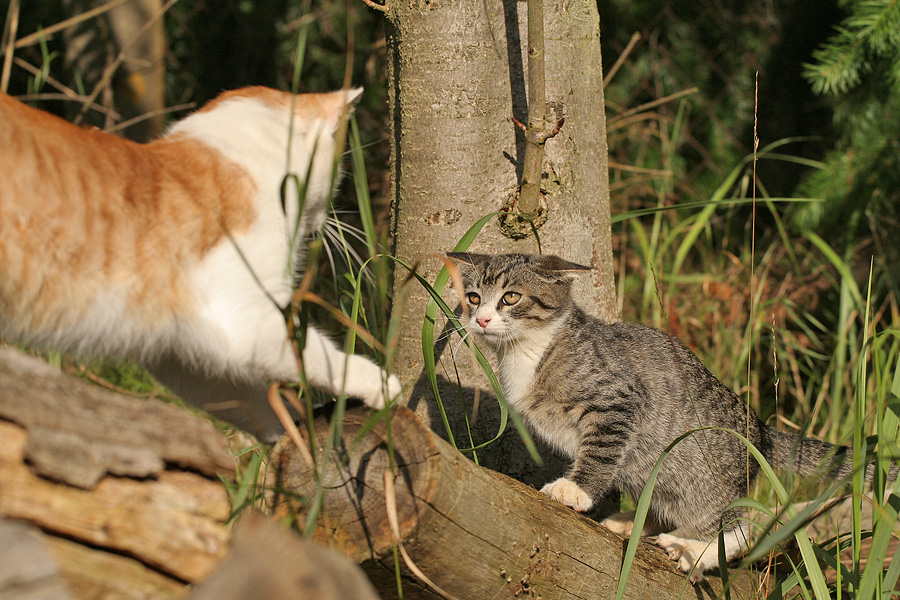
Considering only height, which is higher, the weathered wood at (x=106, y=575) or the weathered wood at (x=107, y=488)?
the weathered wood at (x=107, y=488)

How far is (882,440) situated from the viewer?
57.5 inches

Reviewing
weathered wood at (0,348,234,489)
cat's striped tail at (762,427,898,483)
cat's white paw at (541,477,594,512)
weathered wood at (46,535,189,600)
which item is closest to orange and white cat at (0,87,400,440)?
weathered wood at (0,348,234,489)

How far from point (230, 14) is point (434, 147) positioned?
3.11 metres

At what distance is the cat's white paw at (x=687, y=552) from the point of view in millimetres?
2092

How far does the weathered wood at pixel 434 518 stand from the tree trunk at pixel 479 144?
585 mm

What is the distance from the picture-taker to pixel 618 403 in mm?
2299

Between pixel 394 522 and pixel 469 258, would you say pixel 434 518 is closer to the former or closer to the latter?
pixel 394 522

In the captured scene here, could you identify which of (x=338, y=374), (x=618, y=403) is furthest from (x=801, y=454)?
(x=338, y=374)

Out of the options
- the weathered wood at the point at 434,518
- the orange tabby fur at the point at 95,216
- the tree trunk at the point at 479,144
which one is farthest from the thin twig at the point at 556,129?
the weathered wood at the point at 434,518

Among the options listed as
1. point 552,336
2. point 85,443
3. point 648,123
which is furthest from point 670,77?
point 85,443

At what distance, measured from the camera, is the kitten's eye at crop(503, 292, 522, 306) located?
95.7 inches

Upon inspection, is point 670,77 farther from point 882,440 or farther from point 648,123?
point 882,440

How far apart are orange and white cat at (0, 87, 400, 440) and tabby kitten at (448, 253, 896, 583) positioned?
722 millimetres

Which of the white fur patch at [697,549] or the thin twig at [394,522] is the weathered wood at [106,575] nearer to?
the thin twig at [394,522]
